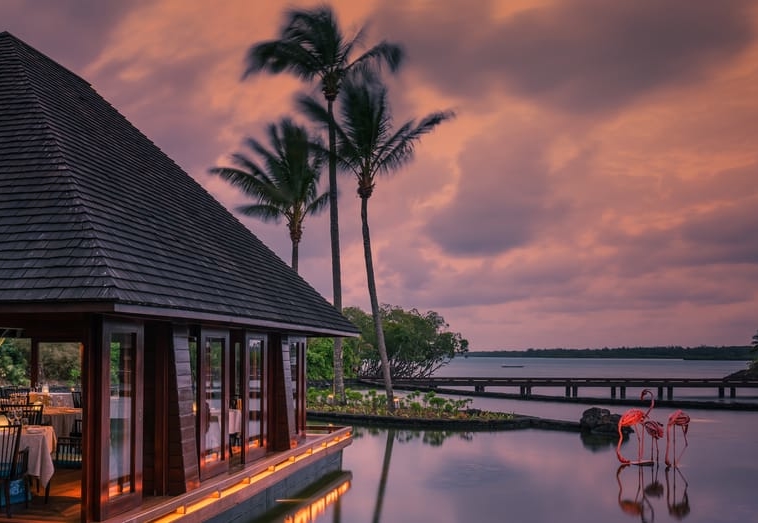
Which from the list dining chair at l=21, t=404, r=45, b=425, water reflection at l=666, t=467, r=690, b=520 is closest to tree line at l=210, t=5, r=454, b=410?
water reflection at l=666, t=467, r=690, b=520

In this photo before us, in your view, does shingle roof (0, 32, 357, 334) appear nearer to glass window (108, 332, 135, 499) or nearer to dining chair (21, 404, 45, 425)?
glass window (108, 332, 135, 499)

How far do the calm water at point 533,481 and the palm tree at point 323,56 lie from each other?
28.2ft

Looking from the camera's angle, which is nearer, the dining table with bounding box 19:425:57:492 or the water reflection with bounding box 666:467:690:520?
the dining table with bounding box 19:425:57:492

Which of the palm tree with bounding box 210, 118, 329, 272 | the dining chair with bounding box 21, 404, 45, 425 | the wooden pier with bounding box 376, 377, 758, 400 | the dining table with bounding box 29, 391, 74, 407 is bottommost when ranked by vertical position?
the wooden pier with bounding box 376, 377, 758, 400

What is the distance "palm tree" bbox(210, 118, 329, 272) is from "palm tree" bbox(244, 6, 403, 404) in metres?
2.07

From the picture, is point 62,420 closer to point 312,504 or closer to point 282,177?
point 312,504

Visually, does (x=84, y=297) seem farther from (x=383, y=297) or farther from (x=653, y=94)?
(x=383, y=297)

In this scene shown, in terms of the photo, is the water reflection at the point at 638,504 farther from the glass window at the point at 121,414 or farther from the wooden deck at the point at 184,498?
the glass window at the point at 121,414

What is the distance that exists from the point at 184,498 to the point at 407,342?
51724mm

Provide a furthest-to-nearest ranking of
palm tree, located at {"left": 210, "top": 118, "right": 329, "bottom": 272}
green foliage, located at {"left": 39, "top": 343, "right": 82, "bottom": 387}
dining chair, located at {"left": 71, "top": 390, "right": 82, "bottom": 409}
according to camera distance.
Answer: palm tree, located at {"left": 210, "top": 118, "right": 329, "bottom": 272} < green foliage, located at {"left": 39, "top": 343, "right": 82, "bottom": 387} < dining chair, located at {"left": 71, "top": 390, "right": 82, "bottom": 409}

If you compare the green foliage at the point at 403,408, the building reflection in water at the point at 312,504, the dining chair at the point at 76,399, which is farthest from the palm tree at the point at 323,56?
the building reflection in water at the point at 312,504

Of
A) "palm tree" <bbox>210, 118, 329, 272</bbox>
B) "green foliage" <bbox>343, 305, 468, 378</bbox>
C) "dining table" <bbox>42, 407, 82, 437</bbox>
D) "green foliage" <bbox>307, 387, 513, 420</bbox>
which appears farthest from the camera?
"green foliage" <bbox>343, 305, 468, 378</bbox>

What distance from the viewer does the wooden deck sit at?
8461mm

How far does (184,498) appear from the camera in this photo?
9008 millimetres
